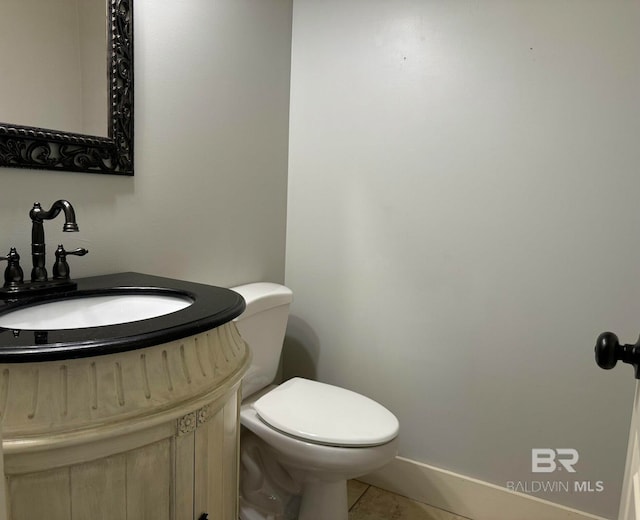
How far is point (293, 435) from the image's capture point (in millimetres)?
1392

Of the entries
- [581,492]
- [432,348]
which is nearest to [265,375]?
[432,348]

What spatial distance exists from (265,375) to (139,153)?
0.89 m

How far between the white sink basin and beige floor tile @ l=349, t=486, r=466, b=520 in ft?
3.82

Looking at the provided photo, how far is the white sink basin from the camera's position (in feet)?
3.24

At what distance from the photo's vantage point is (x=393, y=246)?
72.2 inches

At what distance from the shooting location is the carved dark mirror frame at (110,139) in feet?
3.51

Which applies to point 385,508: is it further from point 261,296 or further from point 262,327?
point 261,296

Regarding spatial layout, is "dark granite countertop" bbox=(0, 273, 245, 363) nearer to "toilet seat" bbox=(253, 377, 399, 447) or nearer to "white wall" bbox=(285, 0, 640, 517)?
"toilet seat" bbox=(253, 377, 399, 447)

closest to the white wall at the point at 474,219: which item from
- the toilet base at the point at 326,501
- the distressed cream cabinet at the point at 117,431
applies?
the toilet base at the point at 326,501

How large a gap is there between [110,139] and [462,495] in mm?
1739

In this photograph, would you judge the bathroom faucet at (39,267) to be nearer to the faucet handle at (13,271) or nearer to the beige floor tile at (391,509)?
the faucet handle at (13,271)

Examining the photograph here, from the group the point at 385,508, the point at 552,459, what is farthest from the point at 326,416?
the point at 552,459

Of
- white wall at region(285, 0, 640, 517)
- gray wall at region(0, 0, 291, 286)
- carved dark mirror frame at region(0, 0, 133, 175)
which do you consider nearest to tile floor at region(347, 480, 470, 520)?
white wall at region(285, 0, 640, 517)

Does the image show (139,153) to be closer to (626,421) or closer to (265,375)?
(265,375)
